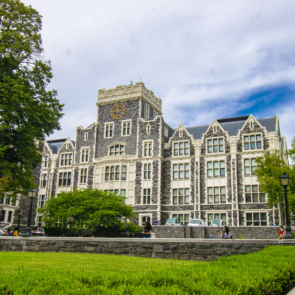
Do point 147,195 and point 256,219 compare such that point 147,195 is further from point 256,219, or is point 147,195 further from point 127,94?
point 127,94

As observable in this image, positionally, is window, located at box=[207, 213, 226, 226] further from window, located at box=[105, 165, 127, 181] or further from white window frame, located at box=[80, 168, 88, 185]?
white window frame, located at box=[80, 168, 88, 185]

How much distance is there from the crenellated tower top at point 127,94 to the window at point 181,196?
14528 millimetres

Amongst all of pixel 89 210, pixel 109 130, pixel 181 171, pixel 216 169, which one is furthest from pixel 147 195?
pixel 109 130

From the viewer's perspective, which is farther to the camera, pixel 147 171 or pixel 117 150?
pixel 117 150

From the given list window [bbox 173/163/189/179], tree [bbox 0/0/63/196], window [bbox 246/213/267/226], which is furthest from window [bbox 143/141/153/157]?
tree [bbox 0/0/63/196]

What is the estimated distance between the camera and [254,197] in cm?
4003

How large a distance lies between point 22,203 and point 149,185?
1816cm

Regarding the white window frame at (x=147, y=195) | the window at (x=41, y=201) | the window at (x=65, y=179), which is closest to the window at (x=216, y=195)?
the white window frame at (x=147, y=195)

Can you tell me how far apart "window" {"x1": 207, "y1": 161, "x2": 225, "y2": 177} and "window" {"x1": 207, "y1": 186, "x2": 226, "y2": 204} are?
1.72 meters

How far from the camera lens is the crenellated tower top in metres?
48.6

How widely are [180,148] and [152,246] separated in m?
28.9

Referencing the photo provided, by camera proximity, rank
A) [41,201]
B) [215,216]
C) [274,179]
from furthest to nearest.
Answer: [41,201] < [215,216] < [274,179]

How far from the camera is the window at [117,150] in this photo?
47519mm

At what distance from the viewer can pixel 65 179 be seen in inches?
2021
